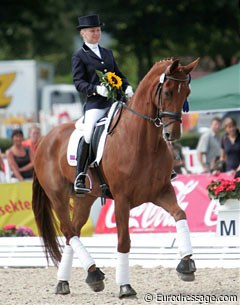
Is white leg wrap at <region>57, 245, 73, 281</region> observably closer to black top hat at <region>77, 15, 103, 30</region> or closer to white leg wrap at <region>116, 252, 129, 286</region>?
white leg wrap at <region>116, 252, 129, 286</region>

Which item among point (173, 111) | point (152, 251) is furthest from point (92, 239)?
point (173, 111)

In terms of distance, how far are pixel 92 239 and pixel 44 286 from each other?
1.91 m

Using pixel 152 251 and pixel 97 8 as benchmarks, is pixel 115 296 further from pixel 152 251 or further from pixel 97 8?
pixel 97 8

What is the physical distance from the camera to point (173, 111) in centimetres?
798

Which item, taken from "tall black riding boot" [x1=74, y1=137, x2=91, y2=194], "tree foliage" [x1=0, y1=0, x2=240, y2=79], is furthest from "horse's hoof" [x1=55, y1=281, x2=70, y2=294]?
"tree foliage" [x1=0, y1=0, x2=240, y2=79]

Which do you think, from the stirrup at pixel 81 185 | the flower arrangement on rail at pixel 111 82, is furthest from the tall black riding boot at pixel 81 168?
the flower arrangement on rail at pixel 111 82

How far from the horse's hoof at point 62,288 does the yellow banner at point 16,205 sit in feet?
13.9

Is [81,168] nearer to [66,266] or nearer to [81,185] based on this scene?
[81,185]

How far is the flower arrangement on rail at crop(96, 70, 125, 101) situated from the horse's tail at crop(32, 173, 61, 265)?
5.86ft

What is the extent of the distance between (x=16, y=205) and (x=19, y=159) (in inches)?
98.6

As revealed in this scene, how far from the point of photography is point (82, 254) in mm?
9008

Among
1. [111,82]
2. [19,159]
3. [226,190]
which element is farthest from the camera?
[19,159]

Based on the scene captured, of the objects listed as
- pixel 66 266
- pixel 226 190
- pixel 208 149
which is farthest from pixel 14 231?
pixel 208 149

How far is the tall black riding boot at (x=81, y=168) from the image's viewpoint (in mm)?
9125
